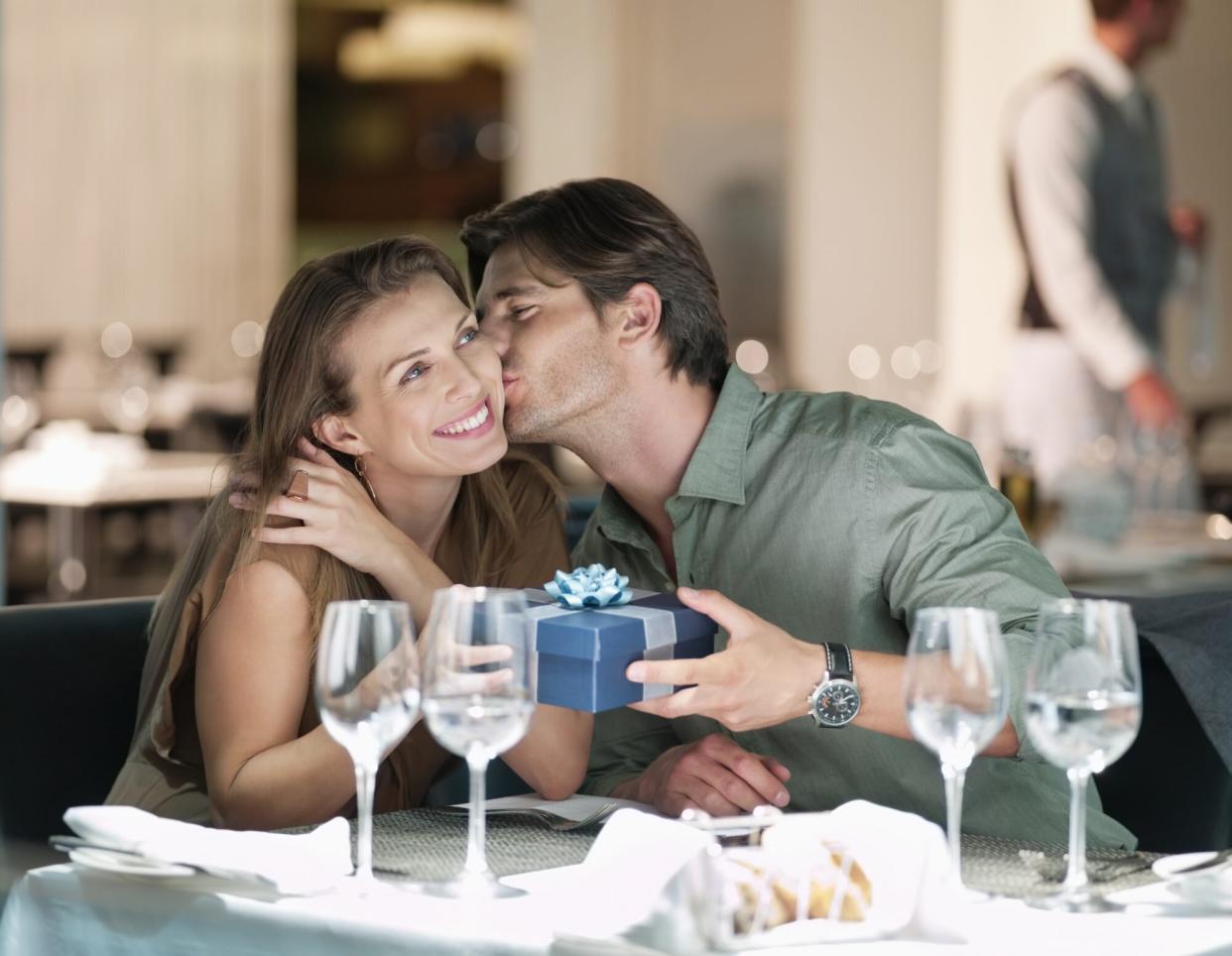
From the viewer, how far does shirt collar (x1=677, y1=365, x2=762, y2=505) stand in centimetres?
198

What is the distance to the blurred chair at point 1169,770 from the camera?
2.04 m

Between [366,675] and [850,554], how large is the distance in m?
0.77

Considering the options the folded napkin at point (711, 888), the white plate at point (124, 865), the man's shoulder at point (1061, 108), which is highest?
the man's shoulder at point (1061, 108)

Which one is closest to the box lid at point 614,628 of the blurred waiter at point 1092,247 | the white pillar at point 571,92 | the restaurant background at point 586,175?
the restaurant background at point 586,175

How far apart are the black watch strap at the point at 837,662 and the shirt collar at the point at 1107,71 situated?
5236 mm

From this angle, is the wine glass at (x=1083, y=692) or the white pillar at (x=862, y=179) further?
the white pillar at (x=862, y=179)

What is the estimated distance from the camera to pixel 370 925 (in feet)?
3.94

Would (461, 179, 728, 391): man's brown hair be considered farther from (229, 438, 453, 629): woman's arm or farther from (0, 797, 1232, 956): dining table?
(0, 797, 1232, 956): dining table

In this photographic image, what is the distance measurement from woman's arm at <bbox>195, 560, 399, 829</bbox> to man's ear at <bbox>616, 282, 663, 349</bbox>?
49cm

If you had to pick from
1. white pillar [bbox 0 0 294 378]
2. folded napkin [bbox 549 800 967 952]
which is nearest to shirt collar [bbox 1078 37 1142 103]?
white pillar [bbox 0 0 294 378]

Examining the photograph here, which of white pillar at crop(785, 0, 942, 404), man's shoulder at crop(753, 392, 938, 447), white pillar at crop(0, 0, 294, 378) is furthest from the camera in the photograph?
white pillar at crop(0, 0, 294, 378)

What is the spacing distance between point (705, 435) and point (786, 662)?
1.73 ft

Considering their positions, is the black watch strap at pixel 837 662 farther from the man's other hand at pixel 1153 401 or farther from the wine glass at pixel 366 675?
the man's other hand at pixel 1153 401

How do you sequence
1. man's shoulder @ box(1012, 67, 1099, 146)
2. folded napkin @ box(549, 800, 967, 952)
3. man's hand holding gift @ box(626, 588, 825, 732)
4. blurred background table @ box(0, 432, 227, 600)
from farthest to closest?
man's shoulder @ box(1012, 67, 1099, 146), blurred background table @ box(0, 432, 227, 600), man's hand holding gift @ box(626, 588, 825, 732), folded napkin @ box(549, 800, 967, 952)
